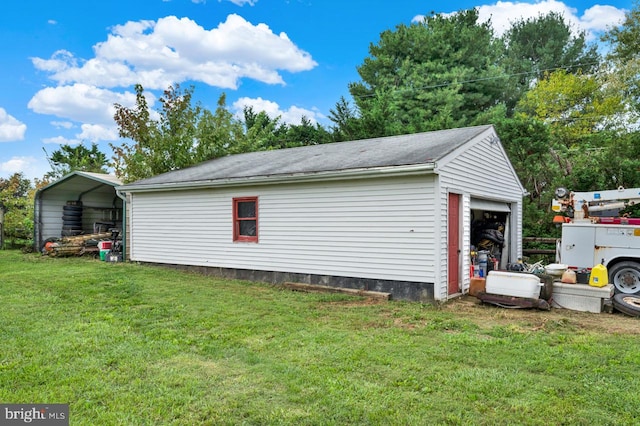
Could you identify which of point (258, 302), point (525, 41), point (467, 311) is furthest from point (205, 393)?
point (525, 41)

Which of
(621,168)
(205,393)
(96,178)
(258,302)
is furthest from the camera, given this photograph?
(96,178)

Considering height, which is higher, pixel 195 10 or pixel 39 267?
pixel 195 10

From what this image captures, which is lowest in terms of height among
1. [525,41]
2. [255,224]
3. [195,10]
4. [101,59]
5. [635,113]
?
[255,224]

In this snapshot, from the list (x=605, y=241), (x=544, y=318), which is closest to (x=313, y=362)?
(x=544, y=318)

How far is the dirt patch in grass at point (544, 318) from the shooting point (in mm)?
5684

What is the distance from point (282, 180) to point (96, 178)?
9.02m

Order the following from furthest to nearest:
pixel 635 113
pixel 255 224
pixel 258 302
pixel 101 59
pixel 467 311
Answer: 1. pixel 635 113
2. pixel 101 59
3. pixel 255 224
4. pixel 258 302
5. pixel 467 311

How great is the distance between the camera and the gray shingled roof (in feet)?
25.8

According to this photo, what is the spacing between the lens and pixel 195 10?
15.8 m

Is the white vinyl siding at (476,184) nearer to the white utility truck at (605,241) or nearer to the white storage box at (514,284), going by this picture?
the white storage box at (514,284)

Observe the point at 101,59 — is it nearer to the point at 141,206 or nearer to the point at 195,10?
the point at 195,10

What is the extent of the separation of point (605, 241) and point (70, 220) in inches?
698

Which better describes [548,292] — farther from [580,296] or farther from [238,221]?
[238,221]

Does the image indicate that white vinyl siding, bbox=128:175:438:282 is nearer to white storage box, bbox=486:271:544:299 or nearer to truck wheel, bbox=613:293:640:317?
white storage box, bbox=486:271:544:299
